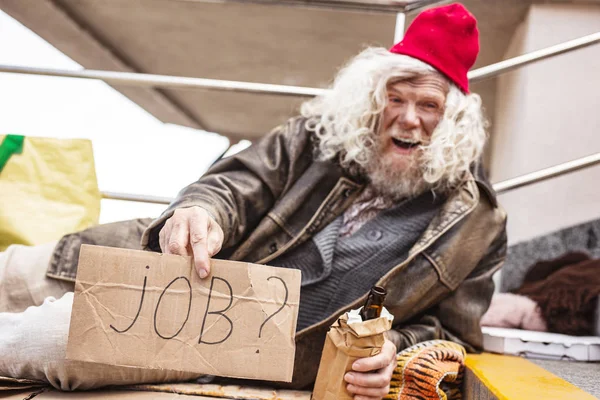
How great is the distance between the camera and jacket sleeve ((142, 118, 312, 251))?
1.63 meters

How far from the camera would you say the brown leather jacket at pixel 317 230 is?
1.60 m

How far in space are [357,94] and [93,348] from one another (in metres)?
1.11

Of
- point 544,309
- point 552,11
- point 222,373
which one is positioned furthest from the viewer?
point 552,11

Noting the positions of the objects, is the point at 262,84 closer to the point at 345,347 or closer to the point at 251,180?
the point at 251,180

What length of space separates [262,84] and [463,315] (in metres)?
1.02

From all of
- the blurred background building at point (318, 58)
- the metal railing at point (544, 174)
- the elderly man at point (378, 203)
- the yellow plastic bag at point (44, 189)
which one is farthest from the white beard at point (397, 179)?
the yellow plastic bag at point (44, 189)

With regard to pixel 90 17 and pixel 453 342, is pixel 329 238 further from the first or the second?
pixel 90 17

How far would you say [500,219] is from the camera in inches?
69.3

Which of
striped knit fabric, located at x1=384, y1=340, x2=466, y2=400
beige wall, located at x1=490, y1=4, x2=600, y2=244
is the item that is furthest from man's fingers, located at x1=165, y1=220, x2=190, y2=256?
beige wall, located at x1=490, y1=4, x2=600, y2=244

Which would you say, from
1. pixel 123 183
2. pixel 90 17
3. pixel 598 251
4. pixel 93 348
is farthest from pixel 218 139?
pixel 93 348

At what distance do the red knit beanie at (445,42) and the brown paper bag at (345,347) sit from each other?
94 centimetres

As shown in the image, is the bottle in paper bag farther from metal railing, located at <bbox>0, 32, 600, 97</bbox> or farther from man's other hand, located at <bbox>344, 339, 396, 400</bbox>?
metal railing, located at <bbox>0, 32, 600, 97</bbox>

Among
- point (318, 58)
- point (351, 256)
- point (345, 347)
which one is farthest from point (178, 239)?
point (318, 58)

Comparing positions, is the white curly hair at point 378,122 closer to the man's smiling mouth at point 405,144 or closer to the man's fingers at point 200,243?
the man's smiling mouth at point 405,144
